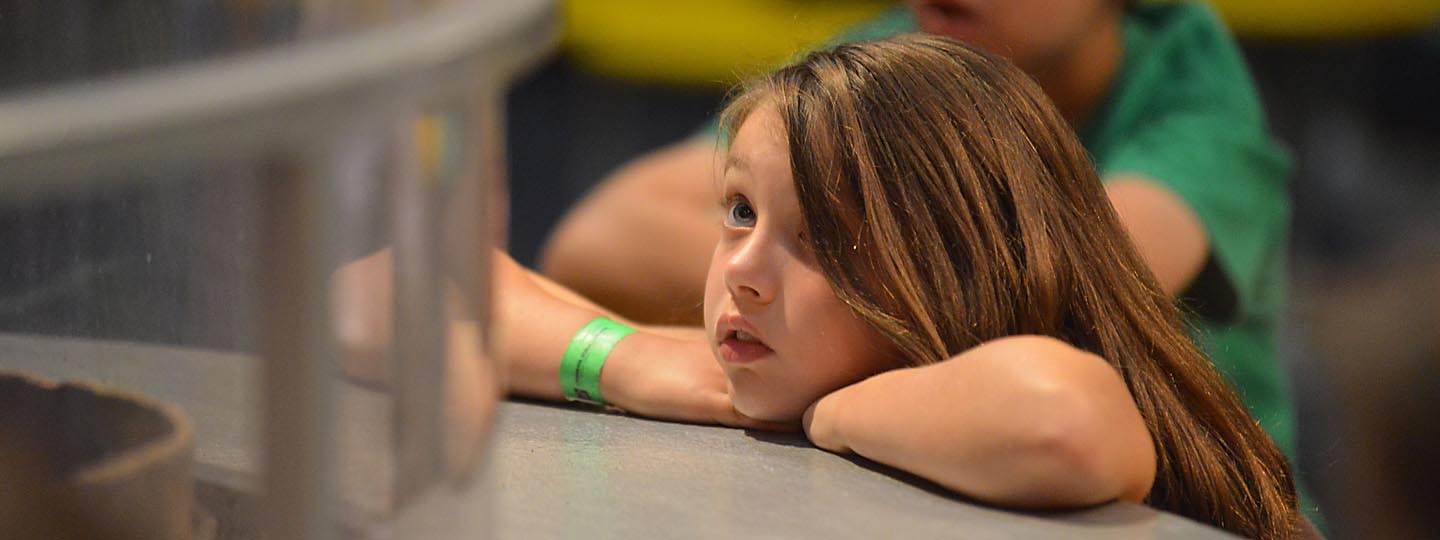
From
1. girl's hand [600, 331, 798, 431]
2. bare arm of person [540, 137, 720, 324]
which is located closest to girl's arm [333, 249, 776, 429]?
girl's hand [600, 331, 798, 431]

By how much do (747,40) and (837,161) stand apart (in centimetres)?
190

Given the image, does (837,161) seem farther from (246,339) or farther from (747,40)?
(747,40)

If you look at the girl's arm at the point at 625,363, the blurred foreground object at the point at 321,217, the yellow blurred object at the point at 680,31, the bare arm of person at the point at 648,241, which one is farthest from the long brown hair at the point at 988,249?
the yellow blurred object at the point at 680,31

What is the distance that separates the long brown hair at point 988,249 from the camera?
0.64 metres

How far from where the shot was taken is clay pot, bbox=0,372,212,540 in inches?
20.9

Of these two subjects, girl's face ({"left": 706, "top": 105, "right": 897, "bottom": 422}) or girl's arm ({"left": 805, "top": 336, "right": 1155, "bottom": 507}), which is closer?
girl's arm ({"left": 805, "top": 336, "right": 1155, "bottom": 507})

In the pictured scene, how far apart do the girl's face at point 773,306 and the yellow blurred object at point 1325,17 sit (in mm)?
1975

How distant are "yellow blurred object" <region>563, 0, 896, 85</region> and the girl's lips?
1849mm

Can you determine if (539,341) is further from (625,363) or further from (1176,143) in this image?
(1176,143)

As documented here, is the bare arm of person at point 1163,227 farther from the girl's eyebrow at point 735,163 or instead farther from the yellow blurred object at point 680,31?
the yellow blurred object at point 680,31

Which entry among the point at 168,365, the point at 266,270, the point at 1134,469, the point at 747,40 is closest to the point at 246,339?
the point at 266,270

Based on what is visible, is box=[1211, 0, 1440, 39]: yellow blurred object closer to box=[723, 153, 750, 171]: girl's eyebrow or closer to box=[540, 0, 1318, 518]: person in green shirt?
box=[540, 0, 1318, 518]: person in green shirt

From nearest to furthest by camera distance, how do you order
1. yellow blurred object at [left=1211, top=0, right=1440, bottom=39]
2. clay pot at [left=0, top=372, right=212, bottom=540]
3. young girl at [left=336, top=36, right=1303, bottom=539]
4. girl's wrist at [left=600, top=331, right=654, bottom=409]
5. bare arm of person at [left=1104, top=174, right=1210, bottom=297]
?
clay pot at [left=0, top=372, right=212, bottom=540]
young girl at [left=336, top=36, right=1303, bottom=539]
girl's wrist at [left=600, top=331, right=654, bottom=409]
bare arm of person at [left=1104, top=174, right=1210, bottom=297]
yellow blurred object at [left=1211, top=0, right=1440, bottom=39]

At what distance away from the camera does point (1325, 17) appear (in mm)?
2518
